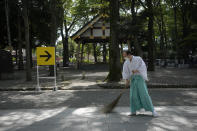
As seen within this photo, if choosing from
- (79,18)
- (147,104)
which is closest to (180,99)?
(147,104)

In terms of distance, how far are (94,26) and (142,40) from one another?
9123mm

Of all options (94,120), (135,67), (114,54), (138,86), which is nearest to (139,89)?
Answer: (138,86)

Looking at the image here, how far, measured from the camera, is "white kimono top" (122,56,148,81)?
21.4ft

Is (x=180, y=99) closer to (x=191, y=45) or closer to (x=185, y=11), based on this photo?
(x=191, y=45)

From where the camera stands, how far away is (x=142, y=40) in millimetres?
35031

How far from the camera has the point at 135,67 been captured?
6.59m

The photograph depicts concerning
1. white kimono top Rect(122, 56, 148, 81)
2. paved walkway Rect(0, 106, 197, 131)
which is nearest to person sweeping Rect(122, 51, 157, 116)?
white kimono top Rect(122, 56, 148, 81)

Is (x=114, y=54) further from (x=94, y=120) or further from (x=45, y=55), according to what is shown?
(x=94, y=120)

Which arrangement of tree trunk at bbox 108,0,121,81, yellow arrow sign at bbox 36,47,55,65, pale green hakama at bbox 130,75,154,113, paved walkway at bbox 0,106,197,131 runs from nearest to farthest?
paved walkway at bbox 0,106,197,131 < pale green hakama at bbox 130,75,154,113 < yellow arrow sign at bbox 36,47,55,65 < tree trunk at bbox 108,0,121,81

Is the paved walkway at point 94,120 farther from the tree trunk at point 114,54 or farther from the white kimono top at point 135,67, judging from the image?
the tree trunk at point 114,54

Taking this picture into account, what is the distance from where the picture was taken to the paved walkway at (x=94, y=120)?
5.64 metres

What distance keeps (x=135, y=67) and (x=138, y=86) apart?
481 millimetres

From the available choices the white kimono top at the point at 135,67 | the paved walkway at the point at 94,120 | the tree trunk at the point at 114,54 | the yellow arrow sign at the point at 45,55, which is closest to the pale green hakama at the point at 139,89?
the white kimono top at the point at 135,67

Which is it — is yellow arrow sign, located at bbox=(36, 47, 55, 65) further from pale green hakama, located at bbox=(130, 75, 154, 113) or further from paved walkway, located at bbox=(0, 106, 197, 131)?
pale green hakama, located at bbox=(130, 75, 154, 113)
